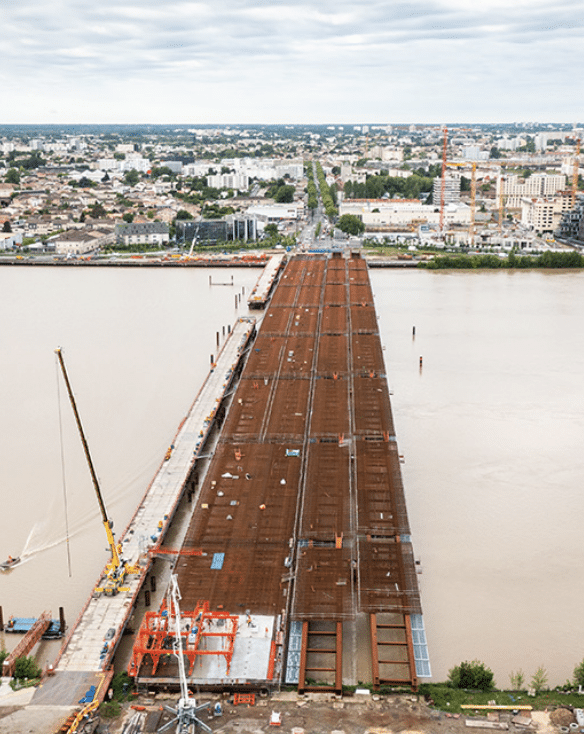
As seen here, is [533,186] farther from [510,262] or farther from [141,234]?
[141,234]

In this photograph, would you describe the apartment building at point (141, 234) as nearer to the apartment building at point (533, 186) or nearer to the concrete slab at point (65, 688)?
the apartment building at point (533, 186)

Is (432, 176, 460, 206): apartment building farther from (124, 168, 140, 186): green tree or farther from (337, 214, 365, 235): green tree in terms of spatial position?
(124, 168, 140, 186): green tree

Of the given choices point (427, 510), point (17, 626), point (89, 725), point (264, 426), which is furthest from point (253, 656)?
point (264, 426)

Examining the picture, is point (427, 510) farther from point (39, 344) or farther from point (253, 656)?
point (39, 344)

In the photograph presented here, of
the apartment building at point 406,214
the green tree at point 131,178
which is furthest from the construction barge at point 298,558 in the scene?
the green tree at point 131,178

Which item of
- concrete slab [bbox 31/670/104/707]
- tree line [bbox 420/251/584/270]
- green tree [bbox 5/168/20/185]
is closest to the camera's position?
concrete slab [bbox 31/670/104/707]

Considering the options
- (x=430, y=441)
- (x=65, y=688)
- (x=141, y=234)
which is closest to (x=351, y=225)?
(x=141, y=234)

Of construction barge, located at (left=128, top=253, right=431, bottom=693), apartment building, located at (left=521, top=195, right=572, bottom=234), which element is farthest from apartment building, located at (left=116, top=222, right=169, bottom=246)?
construction barge, located at (left=128, top=253, right=431, bottom=693)
